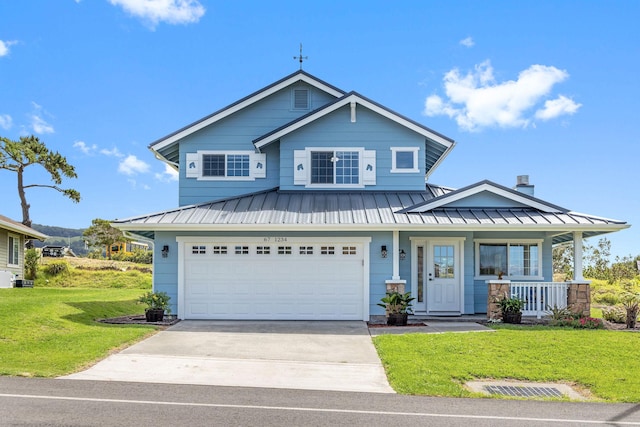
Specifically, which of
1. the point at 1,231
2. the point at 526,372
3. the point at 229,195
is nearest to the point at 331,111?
the point at 229,195

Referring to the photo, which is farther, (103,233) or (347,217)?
(103,233)

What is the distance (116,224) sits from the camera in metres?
15.2

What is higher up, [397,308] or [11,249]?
[11,249]

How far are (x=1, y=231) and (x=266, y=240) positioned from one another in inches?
661

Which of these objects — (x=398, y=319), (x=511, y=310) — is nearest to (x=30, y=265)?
(x=398, y=319)

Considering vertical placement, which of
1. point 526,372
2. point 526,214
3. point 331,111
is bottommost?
point 526,372

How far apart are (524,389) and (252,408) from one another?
4.36 m

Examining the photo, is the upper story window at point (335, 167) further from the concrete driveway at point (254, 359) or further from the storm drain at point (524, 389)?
the storm drain at point (524, 389)

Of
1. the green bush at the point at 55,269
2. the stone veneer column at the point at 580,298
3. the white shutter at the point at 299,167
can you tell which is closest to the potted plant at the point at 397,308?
the stone veneer column at the point at 580,298

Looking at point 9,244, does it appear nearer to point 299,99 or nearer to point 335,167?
point 299,99

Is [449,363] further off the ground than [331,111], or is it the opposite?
[331,111]

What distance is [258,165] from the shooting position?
61.4 feet

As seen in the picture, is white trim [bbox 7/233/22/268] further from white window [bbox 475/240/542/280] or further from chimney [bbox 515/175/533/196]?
chimney [bbox 515/175/533/196]

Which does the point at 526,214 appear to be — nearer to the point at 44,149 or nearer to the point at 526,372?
the point at 526,372
